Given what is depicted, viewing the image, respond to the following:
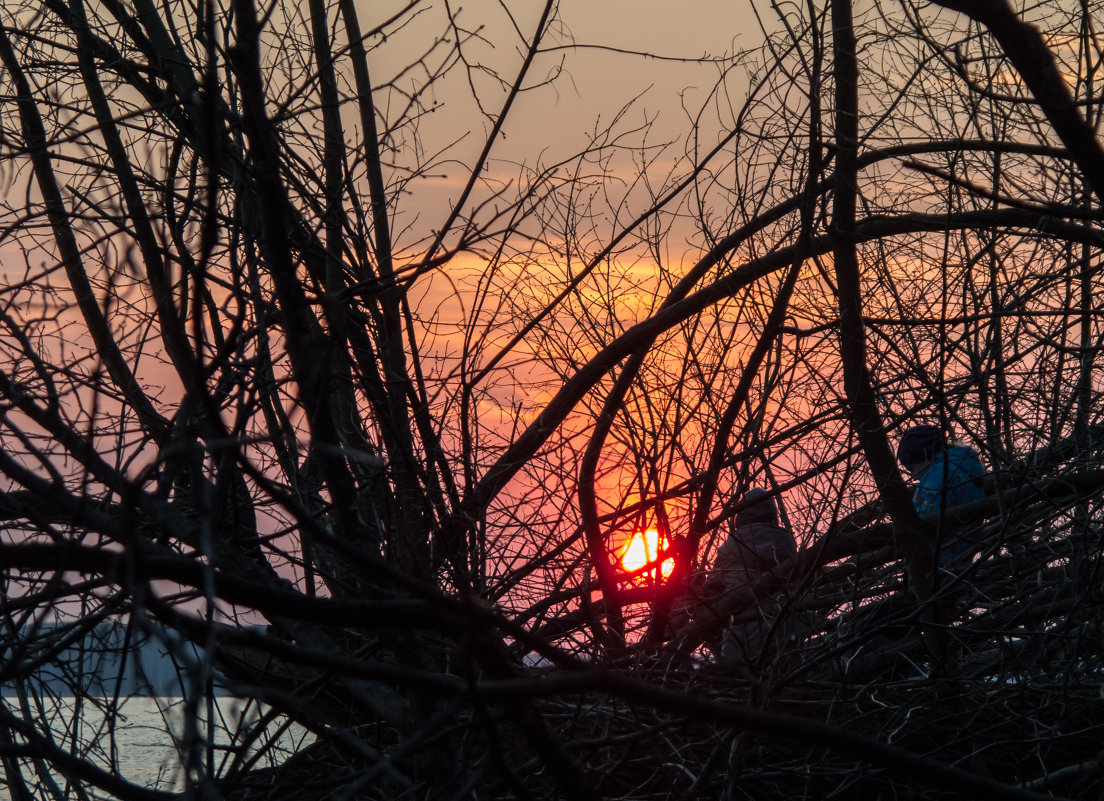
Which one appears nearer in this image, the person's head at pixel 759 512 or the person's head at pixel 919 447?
the person's head at pixel 919 447

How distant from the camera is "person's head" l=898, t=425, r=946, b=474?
4691mm

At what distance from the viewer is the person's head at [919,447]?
185 inches

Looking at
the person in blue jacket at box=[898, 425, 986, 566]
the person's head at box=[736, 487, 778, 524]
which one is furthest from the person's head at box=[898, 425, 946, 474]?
the person's head at box=[736, 487, 778, 524]

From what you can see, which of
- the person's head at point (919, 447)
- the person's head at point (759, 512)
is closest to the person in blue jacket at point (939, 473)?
the person's head at point (919, 447)

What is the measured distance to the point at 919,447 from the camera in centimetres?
478

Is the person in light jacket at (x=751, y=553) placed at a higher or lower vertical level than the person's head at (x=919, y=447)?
lower

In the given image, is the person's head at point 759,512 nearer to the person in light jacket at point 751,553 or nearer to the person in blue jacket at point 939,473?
the person in light jacket at point 751,553

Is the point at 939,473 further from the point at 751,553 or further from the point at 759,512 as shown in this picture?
the point at 751,553

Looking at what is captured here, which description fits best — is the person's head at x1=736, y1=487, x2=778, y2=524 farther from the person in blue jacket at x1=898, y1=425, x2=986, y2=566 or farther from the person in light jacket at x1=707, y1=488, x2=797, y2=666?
the person in blue jacket at x1=898, y1=425, x2=986, y2=566

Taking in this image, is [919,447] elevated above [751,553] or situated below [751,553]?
above

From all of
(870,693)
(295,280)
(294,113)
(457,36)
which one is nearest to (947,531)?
(870,693)

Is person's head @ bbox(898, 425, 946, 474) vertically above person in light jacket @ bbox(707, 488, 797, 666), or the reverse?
person's head @ bbox(898, 425, 946, 474)

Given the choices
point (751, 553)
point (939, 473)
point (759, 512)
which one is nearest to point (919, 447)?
point (939, 473)

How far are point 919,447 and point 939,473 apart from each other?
0.26 meters
